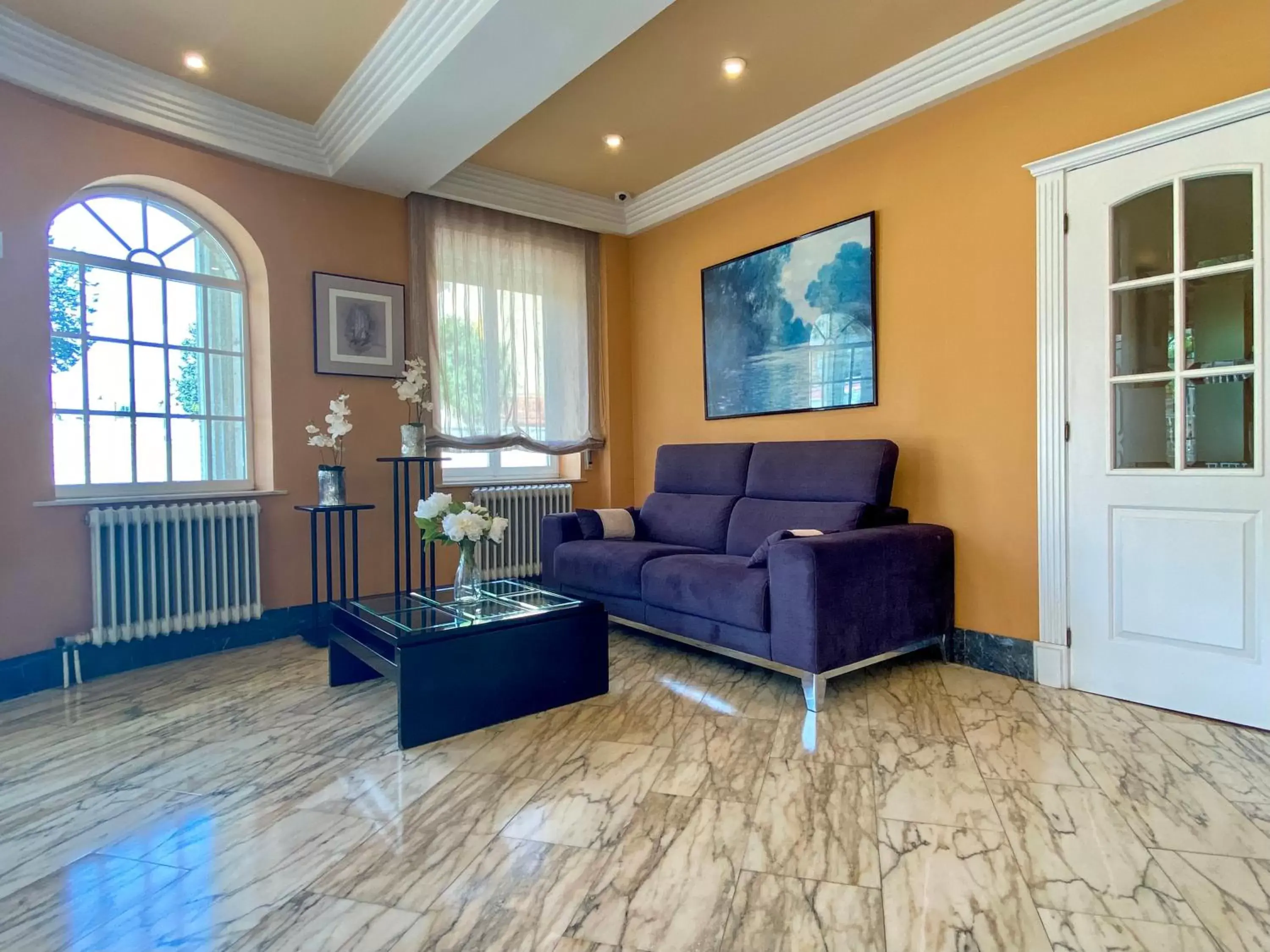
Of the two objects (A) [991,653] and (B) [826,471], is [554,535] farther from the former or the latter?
(A) [991,653]

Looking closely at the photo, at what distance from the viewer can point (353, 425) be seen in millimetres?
4062

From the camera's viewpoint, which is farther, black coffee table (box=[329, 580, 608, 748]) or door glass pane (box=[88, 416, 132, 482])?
door glass pane (box=[88, 416, 132, 482])

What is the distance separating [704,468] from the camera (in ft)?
13.6

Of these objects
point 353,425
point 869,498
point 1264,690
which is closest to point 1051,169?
point 869,498

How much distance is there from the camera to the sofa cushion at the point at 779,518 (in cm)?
315

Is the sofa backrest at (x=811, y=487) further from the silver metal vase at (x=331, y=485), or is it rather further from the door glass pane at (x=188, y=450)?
the door glass pane at (x=188, y=450)

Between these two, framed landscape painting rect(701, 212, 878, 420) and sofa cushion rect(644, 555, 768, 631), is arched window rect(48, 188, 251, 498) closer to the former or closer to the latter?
sofa cushion rect(644, 555, 768, 631)

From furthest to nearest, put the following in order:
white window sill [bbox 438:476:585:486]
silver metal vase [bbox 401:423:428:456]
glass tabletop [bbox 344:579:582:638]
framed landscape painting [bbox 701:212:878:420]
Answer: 1. white window sill [bbox 438:476:585:486]
2. silver metal vase [bbox 401:423:428:456]
3. framed landscape painting [bbox 701:212:878:420]
4. glass tabletop [bbox 344:579:582:638]

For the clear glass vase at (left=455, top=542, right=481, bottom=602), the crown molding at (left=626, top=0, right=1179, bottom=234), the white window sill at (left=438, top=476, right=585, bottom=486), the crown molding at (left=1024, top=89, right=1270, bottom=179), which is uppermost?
the crown molding at (left=626, top=0, right=1179, bottom=234)

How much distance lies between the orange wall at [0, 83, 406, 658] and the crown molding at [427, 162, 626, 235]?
39 centimetres

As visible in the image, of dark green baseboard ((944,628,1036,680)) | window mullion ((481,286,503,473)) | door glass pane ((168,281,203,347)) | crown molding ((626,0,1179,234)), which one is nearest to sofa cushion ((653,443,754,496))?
window mullion ((481,286,503,473))

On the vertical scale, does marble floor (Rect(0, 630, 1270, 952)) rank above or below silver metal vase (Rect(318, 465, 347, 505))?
below

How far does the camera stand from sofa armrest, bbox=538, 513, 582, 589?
4.05m

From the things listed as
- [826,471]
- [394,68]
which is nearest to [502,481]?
[826,471]
